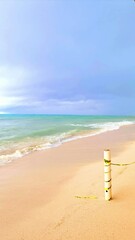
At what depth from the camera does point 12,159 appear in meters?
11.0

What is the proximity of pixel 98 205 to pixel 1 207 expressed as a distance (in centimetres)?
207

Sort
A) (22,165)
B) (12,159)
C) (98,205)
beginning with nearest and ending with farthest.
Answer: (98,205)
(22,165)
(12,159)

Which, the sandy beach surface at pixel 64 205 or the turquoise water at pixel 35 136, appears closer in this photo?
the sandy beach surface at pixel 64 205

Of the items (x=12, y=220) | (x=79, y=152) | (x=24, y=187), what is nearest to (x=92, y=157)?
(x=79, y=152)

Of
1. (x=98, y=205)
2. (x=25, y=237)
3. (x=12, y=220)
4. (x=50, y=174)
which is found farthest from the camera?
(x=50, y=174)

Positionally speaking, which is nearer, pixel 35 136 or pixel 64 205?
pixel 64 205

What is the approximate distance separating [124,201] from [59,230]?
1.70 metres

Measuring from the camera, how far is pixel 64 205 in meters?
5.21

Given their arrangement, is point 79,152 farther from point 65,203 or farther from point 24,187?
point 65,203

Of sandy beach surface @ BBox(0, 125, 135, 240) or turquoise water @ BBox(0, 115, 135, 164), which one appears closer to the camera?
sandy beach surface @ BBox(0, 125, 135, 240)

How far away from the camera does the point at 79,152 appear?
12.5 meters

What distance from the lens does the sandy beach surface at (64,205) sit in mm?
4105

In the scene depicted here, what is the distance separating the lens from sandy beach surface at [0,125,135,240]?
4.11 m

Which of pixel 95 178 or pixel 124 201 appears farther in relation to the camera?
pixel 95 178
